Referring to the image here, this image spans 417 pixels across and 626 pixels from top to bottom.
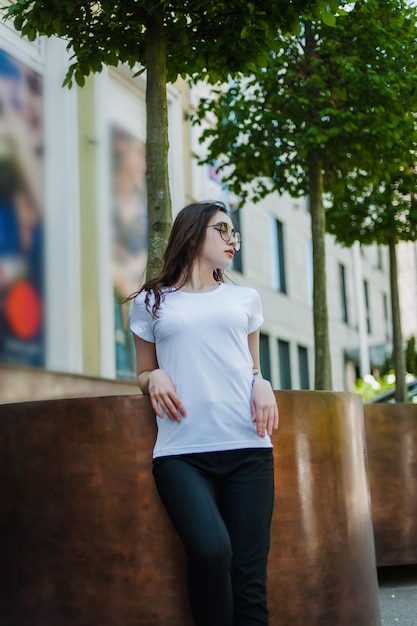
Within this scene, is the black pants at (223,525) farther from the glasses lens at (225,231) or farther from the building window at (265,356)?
the building window at (265,356)

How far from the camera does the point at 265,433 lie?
2996 millimetres

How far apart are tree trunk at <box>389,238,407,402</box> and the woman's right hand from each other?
543 cm

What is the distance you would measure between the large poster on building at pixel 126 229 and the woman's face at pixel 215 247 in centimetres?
729

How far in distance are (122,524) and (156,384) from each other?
51cm

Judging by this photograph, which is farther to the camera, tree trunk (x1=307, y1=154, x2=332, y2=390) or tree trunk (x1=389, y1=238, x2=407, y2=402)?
tree trunk (x1=389, y1=238, x2=407, y2=402)

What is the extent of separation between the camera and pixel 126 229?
36.4 feet

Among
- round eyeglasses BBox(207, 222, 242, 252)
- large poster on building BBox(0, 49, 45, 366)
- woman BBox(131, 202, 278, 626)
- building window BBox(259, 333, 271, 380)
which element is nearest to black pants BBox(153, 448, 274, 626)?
woman BBox(131, 202, 278, 626)

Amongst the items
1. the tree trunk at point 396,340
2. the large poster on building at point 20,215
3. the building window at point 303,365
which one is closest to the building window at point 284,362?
the building window at point 303,365

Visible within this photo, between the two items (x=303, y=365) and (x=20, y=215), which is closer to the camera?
(x=20, y=215)

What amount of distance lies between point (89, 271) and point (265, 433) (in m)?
7.32

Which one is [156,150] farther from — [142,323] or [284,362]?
[284,362]

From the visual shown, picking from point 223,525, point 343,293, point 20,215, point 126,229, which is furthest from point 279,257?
point 223,525

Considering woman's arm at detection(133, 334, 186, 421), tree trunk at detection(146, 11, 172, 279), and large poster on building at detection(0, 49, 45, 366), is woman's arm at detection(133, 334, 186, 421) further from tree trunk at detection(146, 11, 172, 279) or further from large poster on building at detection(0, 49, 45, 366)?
large poster on building at detection(0, 49, 45, 366)

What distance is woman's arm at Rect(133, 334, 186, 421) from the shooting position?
2982 mm
